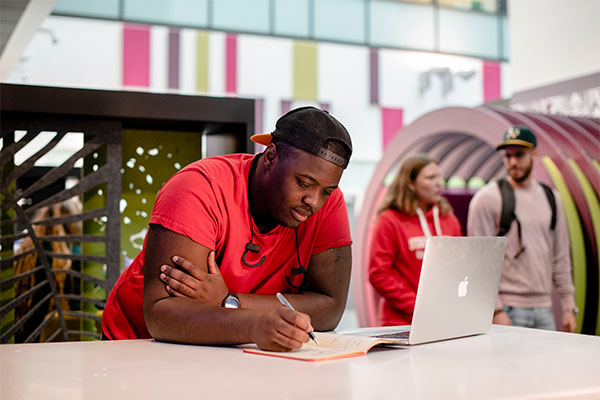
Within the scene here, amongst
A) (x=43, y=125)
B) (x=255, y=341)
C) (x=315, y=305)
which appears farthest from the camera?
(x=43, y=125)

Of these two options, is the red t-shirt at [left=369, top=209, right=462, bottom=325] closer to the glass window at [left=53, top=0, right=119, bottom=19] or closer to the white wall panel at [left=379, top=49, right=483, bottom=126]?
the glass window at [left=53, top=0, right=119, bottom=19]

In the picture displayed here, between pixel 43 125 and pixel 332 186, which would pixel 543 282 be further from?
pixel 43 125

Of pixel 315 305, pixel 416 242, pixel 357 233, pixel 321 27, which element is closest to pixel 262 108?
pixel 321 27

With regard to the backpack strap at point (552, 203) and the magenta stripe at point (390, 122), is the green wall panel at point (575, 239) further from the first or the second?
the magenta stripe at point (390, 122)

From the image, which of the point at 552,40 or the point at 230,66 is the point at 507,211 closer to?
the point at 552,40

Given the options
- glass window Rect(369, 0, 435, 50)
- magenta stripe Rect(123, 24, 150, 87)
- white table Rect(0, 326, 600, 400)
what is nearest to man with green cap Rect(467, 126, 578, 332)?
white table Rect(0, 326, 600, 400)

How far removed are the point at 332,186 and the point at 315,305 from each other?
1.38 ft

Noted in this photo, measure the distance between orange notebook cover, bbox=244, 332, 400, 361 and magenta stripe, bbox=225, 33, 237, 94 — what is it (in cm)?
1049

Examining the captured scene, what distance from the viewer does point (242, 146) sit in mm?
3754

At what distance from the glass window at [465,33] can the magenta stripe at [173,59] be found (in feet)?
14.3

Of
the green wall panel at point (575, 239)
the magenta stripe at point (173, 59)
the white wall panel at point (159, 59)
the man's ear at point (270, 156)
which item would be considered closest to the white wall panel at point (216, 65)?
the magenta stripe at point (173, 59)

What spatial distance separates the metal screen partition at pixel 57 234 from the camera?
3.57 m

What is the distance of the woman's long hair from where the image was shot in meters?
4.51

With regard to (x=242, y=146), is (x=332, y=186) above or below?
below
